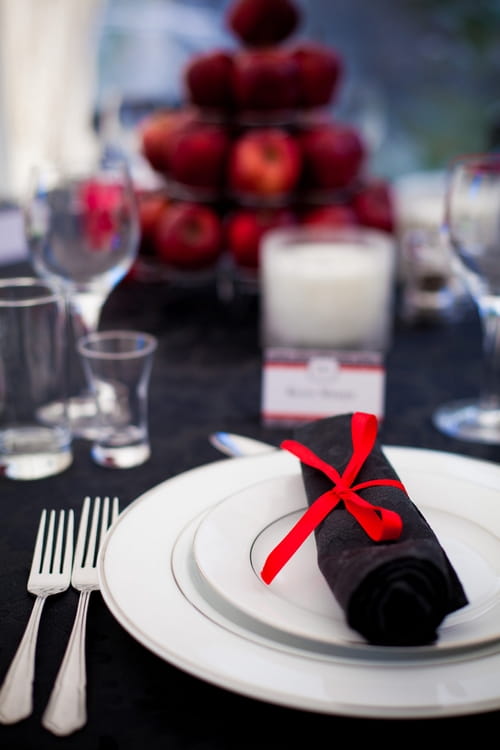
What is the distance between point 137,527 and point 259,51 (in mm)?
892

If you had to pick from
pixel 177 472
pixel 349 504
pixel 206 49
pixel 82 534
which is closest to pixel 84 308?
pixel 177 472

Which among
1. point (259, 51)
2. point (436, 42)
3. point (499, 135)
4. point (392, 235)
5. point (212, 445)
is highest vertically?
point (436, 42)

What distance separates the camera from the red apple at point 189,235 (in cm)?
118

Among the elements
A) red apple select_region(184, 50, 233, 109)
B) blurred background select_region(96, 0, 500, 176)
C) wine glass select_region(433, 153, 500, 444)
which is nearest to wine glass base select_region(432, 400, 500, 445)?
wine glass select_region(433, 153, 500, 444)

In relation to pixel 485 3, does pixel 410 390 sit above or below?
below

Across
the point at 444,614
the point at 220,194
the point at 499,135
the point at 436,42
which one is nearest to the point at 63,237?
the point at 220,194

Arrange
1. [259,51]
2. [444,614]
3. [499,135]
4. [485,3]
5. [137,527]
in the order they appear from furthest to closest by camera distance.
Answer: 1. [485,3]
2. [499,135]
3. [259,51]
4. [137,527]
5. [444,614]

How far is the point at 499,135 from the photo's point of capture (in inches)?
74.5

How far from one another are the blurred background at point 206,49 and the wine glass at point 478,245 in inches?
95.3

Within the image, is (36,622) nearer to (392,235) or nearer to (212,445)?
(212,445)

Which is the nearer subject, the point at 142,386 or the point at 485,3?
the point at 142,386

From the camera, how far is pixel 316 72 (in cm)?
116

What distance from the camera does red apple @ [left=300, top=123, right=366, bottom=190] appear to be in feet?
3.83

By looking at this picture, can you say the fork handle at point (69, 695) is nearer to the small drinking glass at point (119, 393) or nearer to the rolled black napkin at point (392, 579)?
the rolled black napkin at point (392, 579)
